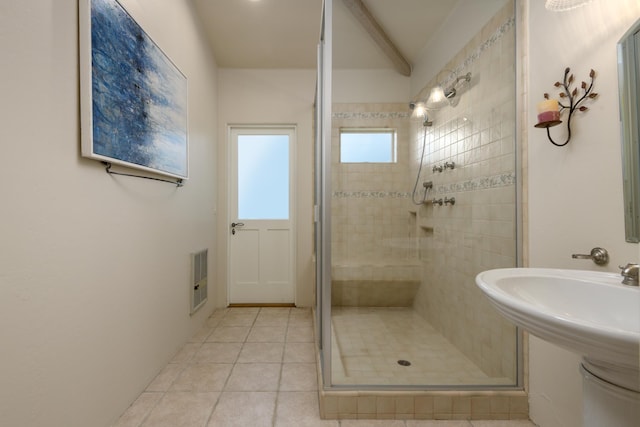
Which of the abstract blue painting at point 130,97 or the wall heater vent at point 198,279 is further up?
the abstract blue painting at point 130,97

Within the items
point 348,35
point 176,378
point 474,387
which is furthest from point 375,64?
point 176,378

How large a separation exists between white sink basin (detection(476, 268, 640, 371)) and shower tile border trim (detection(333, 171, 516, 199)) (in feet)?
2.09

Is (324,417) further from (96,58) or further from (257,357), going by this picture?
(96,58)

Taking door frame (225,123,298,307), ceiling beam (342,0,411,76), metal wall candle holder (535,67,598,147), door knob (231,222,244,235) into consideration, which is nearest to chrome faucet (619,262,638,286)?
metal wall candle holder (535,67,598,147)

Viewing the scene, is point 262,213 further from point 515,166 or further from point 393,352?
point 515,166

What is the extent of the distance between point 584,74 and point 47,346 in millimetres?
2308

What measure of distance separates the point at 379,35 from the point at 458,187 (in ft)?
3.59

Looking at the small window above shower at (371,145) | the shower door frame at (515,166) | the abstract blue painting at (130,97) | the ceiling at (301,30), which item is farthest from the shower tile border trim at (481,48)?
the abstract blue painting at (130,97)

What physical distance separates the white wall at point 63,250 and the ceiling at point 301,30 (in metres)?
0.85

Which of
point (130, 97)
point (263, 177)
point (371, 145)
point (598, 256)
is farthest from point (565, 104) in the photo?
point (263, 177)

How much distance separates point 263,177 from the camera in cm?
342

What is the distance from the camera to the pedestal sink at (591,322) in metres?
0.66

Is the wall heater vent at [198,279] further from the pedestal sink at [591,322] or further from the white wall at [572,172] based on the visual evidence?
the white wall at [572,172]

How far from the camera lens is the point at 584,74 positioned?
122 cm
